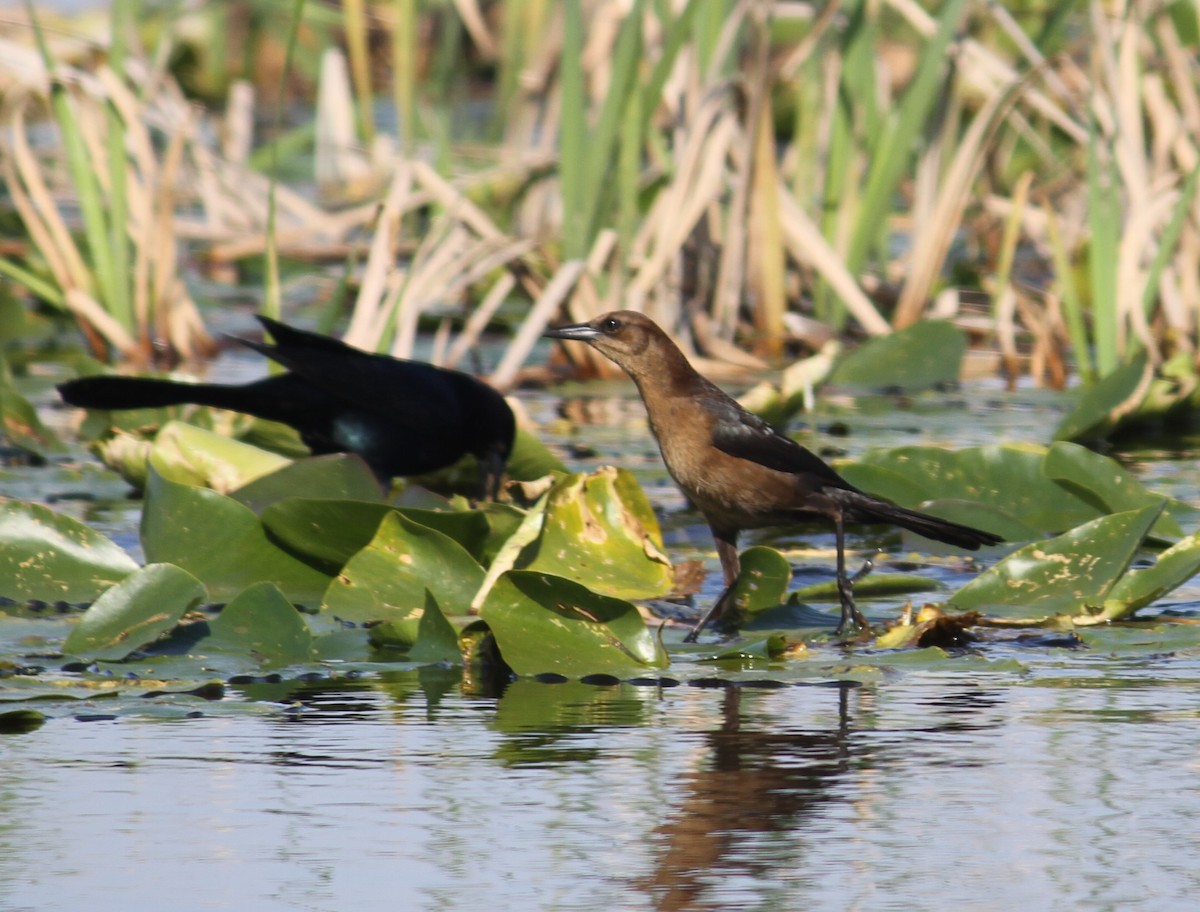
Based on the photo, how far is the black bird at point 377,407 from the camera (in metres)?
5.64

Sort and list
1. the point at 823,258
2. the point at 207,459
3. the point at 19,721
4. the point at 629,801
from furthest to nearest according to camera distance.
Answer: the point at 823,258
the point at 207,459
the point at 19,721
the point at 629,801

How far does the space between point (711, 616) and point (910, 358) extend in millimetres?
3488

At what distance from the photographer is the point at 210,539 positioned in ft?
13.9

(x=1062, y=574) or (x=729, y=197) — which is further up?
(x=729, y=197)

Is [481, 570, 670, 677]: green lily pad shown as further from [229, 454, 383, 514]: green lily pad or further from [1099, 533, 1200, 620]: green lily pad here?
[229, 454, 383, 514]: green lily pad

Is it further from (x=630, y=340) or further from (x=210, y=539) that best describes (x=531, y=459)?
(x=210, y=539)

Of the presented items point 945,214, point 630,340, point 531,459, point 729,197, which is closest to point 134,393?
point 531,459

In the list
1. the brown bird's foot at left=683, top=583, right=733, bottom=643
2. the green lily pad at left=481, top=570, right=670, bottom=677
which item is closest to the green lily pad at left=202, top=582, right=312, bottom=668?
the green lily pad at left=481, top=570, right=670, bottom=677

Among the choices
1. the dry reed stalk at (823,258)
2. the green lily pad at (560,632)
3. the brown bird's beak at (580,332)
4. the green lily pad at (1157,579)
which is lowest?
the green lily pad at (560,632)

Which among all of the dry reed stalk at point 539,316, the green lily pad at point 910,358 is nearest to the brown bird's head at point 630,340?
the dry reed stalk at point 539,316

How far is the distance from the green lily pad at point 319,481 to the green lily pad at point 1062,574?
1.40 m

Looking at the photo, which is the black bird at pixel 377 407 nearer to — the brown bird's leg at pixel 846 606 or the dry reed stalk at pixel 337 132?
the brown bird's leg at pixel 846 606

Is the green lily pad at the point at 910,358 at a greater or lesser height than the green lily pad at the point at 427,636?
greater

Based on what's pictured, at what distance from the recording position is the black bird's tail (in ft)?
17.3
